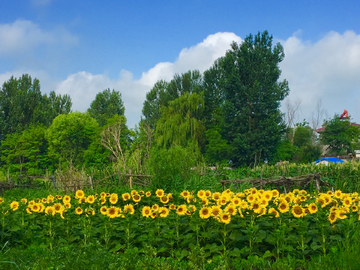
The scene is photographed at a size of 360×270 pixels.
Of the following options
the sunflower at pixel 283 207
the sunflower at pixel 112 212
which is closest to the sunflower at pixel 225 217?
the sunflower at pixel 283 207

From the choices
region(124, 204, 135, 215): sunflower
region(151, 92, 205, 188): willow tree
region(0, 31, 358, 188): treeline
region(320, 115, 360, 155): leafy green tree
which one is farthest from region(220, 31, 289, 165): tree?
region(124, 204, 135, 215): sunflower

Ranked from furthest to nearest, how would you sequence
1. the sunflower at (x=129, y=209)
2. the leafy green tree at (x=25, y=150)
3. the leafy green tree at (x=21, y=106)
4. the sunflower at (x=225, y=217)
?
the leafy green tree at (x=21, y=106), the leafy green tree at (x=25, y=150), the sunflower at (x=129, y=209), the sunflower at (x=225, y=217)

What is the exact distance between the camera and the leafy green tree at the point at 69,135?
1340 inches

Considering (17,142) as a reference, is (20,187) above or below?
below

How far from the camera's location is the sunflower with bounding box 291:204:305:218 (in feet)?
12.2

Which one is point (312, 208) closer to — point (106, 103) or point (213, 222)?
point (213, 222)

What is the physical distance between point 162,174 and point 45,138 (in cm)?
2909

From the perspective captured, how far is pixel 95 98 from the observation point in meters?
47.0

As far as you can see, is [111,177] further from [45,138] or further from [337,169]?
[45,138]

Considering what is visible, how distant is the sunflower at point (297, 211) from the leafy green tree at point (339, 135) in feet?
114

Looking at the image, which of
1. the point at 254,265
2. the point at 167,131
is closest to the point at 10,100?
the point at 167,131

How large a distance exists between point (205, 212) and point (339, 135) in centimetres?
3627

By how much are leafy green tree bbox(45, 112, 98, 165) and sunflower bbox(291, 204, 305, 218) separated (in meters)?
31.2

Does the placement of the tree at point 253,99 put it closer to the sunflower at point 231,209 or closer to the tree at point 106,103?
the tree at point 106,103
